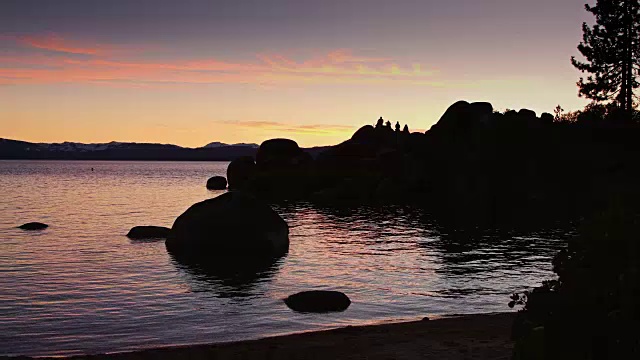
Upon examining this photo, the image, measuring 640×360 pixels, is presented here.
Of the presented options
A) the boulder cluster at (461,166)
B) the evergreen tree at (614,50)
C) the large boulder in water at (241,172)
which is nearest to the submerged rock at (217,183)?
the large boulder in water at (241,172)

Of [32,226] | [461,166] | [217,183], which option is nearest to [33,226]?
[32,226]

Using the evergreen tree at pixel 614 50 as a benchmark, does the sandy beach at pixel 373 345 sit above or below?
below

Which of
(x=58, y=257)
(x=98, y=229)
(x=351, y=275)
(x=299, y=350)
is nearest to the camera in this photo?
(x=299, y=350)

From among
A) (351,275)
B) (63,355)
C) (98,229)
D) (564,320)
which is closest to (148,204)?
(98,229)

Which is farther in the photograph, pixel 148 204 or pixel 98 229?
pixel 148 204

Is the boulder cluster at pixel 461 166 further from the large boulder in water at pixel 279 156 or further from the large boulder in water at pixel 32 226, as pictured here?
the large boulder in water at pixel 32 226

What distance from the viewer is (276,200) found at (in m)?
81.3

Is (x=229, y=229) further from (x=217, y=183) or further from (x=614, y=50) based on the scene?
(x=217, y=183)

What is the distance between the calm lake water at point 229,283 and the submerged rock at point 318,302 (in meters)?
0.36

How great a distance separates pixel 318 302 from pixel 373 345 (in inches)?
240

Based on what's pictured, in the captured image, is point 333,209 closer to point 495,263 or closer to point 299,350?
point 495,263

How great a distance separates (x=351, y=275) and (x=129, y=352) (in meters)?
14.3

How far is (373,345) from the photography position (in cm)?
1487

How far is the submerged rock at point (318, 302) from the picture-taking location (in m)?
20.6
